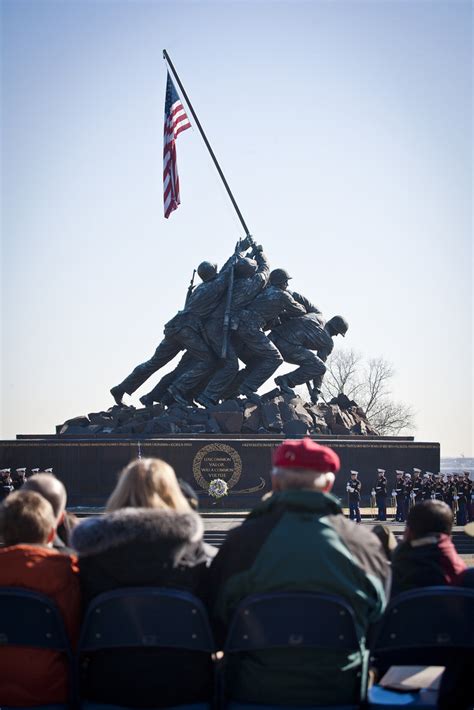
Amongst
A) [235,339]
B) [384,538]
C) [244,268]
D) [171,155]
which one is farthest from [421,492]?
[384,538]

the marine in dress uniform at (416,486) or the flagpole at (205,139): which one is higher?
the flagpole at (205,139)

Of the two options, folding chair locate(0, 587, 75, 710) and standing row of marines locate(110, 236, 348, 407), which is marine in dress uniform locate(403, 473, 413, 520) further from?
folding chair locate(0, 587, 75, 710)

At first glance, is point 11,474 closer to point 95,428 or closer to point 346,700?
point 95,428

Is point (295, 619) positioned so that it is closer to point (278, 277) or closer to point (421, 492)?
point (421, 492)

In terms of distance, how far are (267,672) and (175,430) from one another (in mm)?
24441

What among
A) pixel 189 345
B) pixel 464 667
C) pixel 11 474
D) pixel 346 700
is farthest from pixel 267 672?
pixel 189 345

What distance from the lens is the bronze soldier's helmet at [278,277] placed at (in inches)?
1220

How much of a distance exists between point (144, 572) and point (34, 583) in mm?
453

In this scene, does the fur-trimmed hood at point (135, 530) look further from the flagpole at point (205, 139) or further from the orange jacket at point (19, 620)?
the flagpole at point (205, 139)

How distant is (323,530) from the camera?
3.66 meters

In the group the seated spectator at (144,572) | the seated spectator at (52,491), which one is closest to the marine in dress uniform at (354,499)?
the seated spectator at (52,491)

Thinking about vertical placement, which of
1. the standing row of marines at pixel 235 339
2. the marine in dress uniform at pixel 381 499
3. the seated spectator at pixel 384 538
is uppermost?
the standing row of marines at pixel 235 339

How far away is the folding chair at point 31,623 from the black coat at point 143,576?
0.15 metres

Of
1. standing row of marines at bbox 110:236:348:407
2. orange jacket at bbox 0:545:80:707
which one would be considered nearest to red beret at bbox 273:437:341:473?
orange jacket at bbox 0:545:80:707
